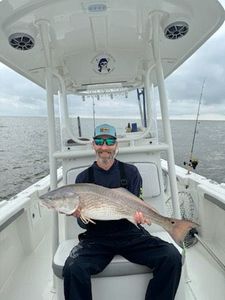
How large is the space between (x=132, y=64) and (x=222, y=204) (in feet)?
6.63

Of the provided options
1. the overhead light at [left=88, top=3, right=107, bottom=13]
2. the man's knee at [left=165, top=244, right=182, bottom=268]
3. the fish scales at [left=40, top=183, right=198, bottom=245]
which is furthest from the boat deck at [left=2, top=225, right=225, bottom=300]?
the overhead light at [left=88, top=3, right=107, bottom=13]

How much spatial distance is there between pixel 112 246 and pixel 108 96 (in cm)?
271

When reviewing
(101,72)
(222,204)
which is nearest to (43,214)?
(101,72)

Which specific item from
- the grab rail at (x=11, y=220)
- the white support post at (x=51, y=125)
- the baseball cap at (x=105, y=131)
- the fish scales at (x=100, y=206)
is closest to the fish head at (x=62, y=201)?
the fish scales at (x=100, y=206)

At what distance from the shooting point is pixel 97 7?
2719mm

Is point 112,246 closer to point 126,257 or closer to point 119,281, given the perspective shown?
point 126,257

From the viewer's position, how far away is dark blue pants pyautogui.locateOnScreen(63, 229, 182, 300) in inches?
90.5

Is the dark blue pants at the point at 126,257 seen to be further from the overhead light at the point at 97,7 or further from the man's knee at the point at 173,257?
the overhead light at the point at 97,7

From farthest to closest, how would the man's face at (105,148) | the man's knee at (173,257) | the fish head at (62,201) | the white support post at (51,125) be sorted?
1. the white support post at (51,125)
2. the man's face at (105,148)
3. the man's knee at (173,257)
4. the fish head at (62,201)

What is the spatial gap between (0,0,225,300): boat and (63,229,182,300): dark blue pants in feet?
0.28

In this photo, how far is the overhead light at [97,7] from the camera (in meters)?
2.68

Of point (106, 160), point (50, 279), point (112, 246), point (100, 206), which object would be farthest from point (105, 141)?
point (50, 279)

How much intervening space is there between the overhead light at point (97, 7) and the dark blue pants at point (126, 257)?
1.92 meters

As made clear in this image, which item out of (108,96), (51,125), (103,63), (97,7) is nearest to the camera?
(97,7)
